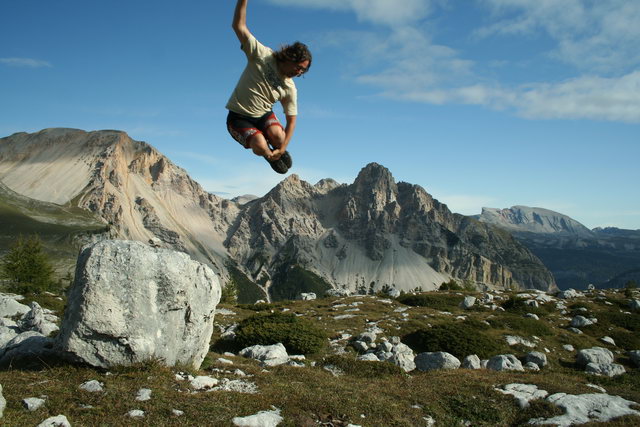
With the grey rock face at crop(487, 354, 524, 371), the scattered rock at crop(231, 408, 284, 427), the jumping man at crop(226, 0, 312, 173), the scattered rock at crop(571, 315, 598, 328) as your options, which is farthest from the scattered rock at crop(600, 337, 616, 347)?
the jumping man at crop(226, 0, 312, 173)

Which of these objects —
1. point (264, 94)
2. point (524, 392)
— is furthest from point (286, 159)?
point (524, 392)

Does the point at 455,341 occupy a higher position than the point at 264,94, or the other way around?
the point at 264,94

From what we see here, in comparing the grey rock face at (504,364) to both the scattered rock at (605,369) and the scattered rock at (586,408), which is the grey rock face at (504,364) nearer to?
the scattered rock at (605,369)

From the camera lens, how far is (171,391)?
12008 mm

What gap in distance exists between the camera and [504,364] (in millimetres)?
22891

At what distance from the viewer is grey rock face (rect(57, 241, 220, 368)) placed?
43.5 feet

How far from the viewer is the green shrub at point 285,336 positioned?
25859 millimetres

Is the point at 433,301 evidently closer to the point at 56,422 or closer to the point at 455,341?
the point at 455,341

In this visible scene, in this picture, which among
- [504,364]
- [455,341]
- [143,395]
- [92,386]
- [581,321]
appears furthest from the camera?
[581,321]

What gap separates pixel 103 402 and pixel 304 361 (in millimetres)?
12272

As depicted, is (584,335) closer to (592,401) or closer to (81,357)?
(592,401)

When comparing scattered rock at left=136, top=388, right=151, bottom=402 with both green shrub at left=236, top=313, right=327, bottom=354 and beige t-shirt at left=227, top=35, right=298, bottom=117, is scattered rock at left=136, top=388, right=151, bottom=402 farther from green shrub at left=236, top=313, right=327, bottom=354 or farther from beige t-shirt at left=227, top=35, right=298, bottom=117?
green shrub at left=236, top=313, right=327, bottom=354

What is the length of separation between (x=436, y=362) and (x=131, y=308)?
16.2m

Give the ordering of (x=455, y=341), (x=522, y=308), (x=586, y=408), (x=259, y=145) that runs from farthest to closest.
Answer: (x=522, y=308), (x=455, y=341), (x=586, y=408), (x=259, y=145)
